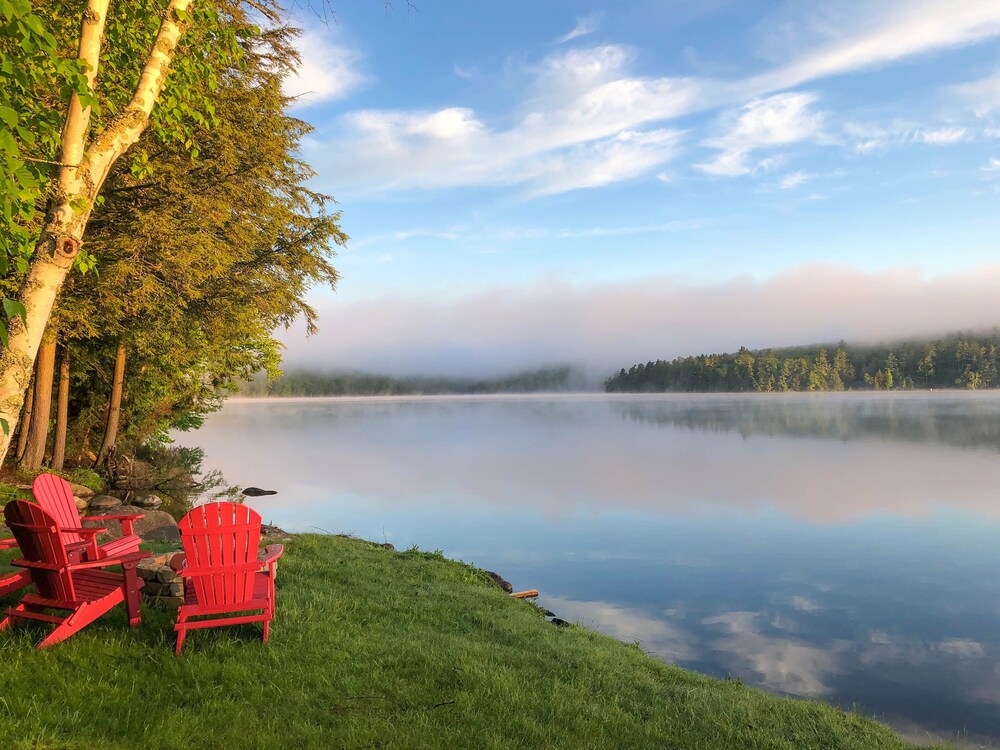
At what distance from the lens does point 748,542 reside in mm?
19031

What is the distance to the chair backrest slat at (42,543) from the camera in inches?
216

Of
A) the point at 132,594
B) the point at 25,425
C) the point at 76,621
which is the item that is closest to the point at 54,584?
the point at 76,621

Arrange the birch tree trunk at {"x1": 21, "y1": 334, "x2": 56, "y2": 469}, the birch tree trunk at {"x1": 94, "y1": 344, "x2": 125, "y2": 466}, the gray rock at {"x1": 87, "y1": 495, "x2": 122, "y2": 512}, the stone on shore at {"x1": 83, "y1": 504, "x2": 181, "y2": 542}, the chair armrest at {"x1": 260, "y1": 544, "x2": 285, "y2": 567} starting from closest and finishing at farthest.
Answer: the chair armrest at {"x1": 260, "y1": 544, "x2": 285, "y2": 567}
the stone on shore at {"x1": 83, "y1": 504, "x2": 181, "y2": 542}
the gray rock at {"x1": 87, "y1": 495, "x2": 122, "y2": 512}
the birch tree trunk at {"x1": 21, "y1": 334, "x2": 56, "y2": 469}
the birch tree trunk at {"x1": 94, "y1": 344, "x2": 125, "y2": 466}

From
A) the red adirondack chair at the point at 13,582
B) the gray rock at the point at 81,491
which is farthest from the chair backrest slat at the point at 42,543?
the gray rock at the point at 81,491

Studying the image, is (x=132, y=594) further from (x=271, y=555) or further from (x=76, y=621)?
(x=271, y=555)

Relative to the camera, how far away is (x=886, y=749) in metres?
5.76

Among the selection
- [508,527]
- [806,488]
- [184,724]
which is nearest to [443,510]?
[508,527]

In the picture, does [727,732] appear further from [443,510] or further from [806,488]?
[806,488]

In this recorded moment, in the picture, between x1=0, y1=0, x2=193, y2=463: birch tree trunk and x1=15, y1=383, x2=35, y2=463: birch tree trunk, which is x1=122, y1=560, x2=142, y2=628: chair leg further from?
x1=15, y1=383, x2=35, y2=463: birch tree trunk

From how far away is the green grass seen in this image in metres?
4.38

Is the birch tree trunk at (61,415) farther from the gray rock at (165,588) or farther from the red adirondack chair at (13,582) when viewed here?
the gray rock at (165,588)

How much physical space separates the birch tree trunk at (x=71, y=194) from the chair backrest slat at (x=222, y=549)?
75.3 inches

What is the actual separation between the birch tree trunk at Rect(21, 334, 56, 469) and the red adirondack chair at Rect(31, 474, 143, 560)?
10.1 m

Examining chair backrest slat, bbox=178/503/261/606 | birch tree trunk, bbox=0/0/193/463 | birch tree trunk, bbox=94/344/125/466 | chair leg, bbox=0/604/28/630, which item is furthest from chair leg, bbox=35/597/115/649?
birch tree trunk, bbox=94/344/125/466
